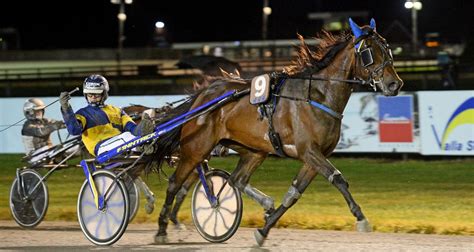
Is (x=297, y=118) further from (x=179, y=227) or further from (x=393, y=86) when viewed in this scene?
(x=179, y=227)

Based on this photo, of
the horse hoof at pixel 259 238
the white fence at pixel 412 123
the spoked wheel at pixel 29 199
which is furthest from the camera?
the white fence at pixel 412 123

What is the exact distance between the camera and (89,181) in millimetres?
8070

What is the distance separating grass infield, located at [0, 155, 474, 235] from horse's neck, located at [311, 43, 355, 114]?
1.71m

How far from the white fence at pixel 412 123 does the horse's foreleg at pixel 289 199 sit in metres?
7.72

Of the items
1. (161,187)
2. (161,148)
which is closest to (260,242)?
(161,148)

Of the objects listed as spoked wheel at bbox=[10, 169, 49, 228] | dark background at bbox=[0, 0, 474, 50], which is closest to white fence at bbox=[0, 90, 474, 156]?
spoked wheel at bbox=[10, 169, 49, 228]

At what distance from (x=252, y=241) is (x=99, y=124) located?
169 centimetres

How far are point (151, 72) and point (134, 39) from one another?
36201mm

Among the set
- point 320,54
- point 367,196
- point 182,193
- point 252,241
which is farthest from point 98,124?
point 367,196

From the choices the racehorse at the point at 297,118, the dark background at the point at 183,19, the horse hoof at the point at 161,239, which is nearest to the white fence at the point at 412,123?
the racehorse at the point at 297,118

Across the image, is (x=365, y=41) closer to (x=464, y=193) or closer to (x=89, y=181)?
(x=89, y=181)

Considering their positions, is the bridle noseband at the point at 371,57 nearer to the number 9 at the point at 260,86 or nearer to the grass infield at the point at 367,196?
the number 9 at the point at 260,86

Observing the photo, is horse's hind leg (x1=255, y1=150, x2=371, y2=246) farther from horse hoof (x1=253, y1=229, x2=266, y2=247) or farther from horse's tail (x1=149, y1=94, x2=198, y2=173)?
horse's tail (x1=149, y1=94, x2=198, y2=173)

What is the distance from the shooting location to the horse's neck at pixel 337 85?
26.3 ft
